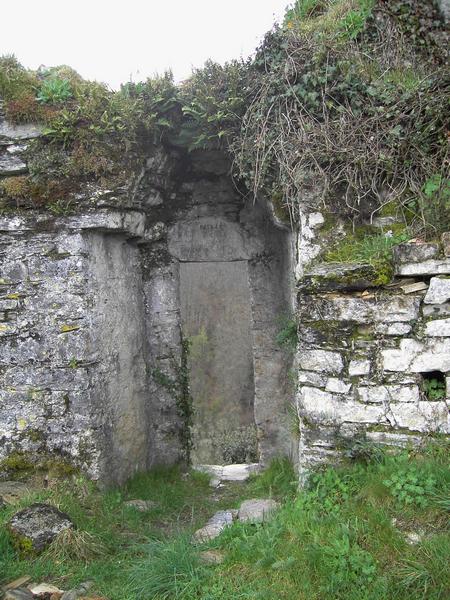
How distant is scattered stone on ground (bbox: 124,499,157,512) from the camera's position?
4682 mm

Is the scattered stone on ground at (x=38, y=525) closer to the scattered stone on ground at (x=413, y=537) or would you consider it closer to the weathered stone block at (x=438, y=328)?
the scattered stone on ground at (x=413, y=537)

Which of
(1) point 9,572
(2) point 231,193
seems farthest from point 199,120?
(1) point 9,572

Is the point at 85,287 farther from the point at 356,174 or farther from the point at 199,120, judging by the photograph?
the point at 356,174

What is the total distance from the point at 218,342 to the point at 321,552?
10.9 metres

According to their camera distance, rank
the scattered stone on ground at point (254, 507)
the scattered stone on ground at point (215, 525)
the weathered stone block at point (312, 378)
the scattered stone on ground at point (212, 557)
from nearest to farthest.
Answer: the scattered stone on ground at point (212, 557) → the weathered stone block at point (312, 378) → the scattered stone on ground at point (215, 525) → the scattered stone on ground at point (254, 507)

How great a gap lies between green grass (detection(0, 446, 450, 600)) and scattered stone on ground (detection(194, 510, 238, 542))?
0.23 m

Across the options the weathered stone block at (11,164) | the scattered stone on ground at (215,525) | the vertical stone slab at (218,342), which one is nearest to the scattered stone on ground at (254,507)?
the scattered stone on ground at (215,525)

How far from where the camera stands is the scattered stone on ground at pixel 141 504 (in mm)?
4682

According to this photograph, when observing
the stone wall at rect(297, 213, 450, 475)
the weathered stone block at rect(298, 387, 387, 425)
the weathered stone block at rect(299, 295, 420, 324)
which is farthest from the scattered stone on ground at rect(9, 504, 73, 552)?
the weathered stone block at rect(299, 295, 420, 324)

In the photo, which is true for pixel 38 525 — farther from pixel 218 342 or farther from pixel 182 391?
pixel 218 342

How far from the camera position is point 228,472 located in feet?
20.9

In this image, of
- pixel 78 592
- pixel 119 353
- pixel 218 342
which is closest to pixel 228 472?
pixel 119 353

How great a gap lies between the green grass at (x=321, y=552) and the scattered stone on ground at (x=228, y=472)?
224 centimetres

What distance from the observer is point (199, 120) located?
488 cm
